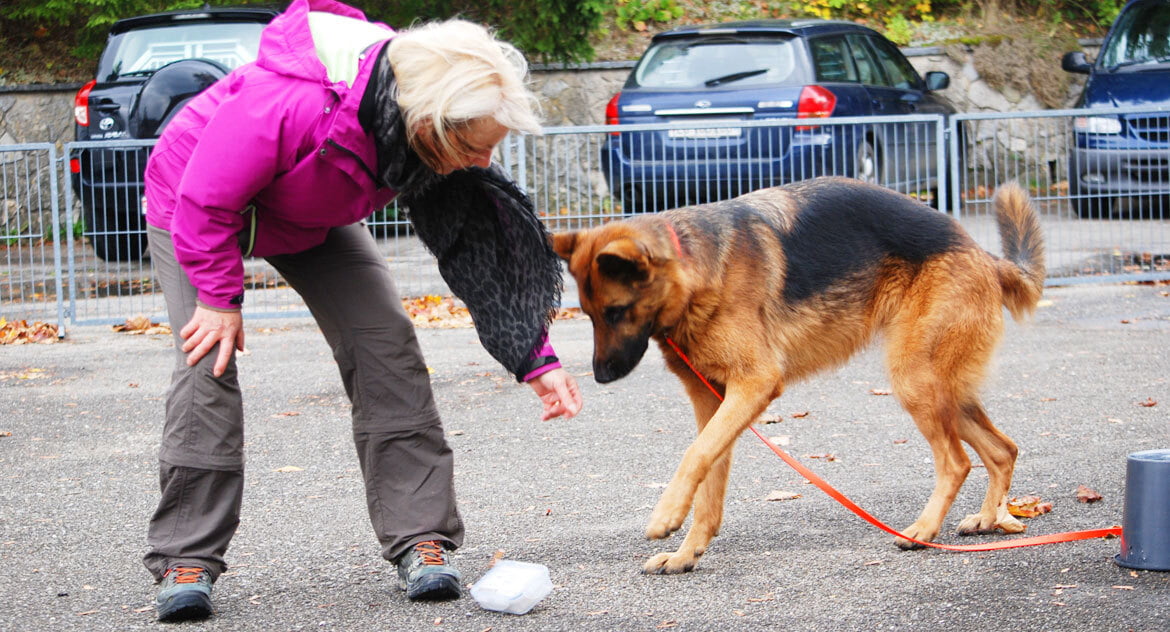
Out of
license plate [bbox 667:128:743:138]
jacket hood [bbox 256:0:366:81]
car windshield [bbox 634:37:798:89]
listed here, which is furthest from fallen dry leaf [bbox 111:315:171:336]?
jacket hood [bbox 256:0:366:81]

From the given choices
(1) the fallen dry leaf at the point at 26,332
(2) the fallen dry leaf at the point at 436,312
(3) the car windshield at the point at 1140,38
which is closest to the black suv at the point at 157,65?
(1) the fallen dry leaf at the point at 26,332

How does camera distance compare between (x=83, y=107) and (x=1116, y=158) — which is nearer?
(x=1116, y=158)

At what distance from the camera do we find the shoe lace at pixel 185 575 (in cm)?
354

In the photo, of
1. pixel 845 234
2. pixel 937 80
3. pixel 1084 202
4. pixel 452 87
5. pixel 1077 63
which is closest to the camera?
pixel 452 87

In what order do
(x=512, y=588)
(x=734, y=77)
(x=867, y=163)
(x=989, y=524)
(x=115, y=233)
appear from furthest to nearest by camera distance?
(x=734, y=77) < (x=867, y=163) < (x=115, y=233) < (x=989, y=524) < (x=512, y=588)

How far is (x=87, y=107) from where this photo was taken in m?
11.5

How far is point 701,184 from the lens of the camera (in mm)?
9539

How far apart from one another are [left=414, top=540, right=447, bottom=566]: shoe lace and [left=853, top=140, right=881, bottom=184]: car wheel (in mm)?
6612

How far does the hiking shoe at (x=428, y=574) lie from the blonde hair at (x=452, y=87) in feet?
4.15

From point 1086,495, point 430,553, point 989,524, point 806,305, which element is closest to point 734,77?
point 806,305

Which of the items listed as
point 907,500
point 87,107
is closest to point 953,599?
point 907,500

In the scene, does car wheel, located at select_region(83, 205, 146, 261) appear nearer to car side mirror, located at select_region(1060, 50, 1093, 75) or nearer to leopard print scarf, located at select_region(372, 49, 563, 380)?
leopard print scarf, located at select_region(372, 49, 563, 380)

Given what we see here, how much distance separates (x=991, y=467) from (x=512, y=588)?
2.01 metres

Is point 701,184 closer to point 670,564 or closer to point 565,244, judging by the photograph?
point 565,244
